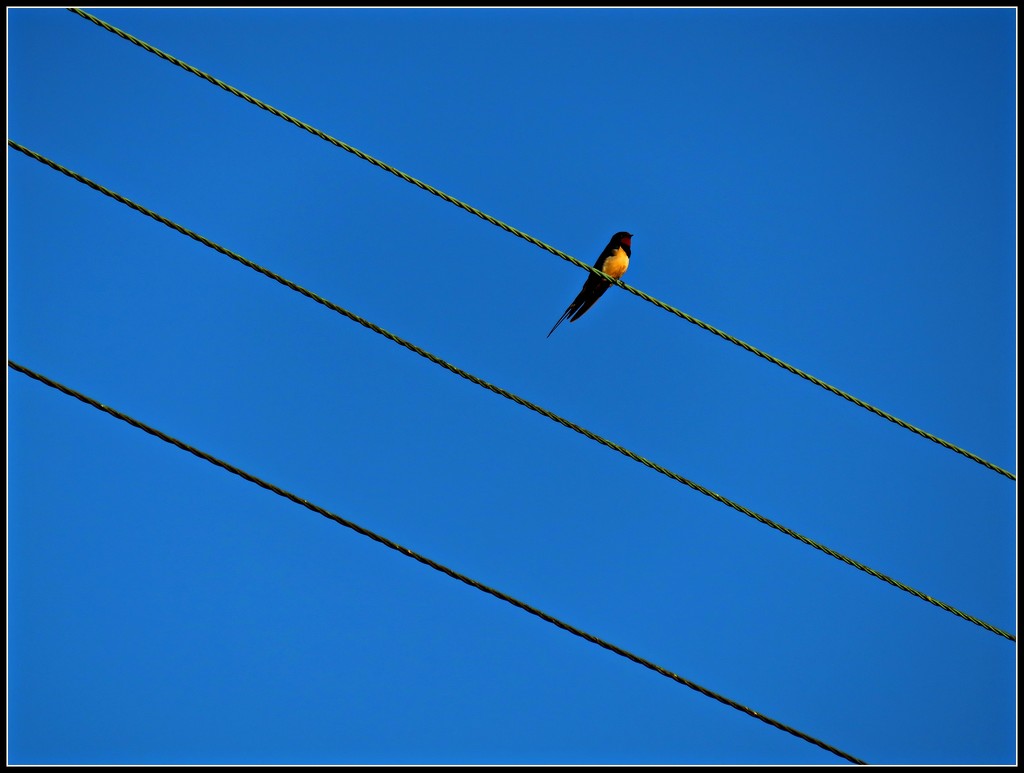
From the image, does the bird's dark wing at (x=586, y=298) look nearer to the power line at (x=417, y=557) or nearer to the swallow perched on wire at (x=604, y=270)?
the swallow perched on wire at (x=604, y=270)

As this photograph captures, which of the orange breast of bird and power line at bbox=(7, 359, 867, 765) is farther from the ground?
the orange breast of bird

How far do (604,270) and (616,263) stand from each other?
0.47ft

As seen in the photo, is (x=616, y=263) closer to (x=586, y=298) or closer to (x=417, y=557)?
(x=586, y=298)

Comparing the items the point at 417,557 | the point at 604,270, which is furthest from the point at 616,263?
the point at 417,557

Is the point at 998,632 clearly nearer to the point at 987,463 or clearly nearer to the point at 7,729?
the point at 987,463

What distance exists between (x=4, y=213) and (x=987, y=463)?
16.0 ft

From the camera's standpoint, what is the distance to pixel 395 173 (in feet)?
14.8

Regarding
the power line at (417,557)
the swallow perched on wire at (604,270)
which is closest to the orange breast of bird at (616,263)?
Result: the swallow perched on wire at (604,270)

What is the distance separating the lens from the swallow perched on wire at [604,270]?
10.1 m

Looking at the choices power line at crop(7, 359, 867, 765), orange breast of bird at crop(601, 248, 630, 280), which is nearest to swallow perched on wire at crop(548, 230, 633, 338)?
orange breast of bird at crop(601, 248, 630, 280)

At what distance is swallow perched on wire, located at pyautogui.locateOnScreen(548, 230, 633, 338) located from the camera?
10.1 m

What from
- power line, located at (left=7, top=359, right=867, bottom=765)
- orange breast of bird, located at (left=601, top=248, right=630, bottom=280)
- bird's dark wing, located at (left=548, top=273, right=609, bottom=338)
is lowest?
power line, located at (left=7, top=359, right=867, bottom=765)

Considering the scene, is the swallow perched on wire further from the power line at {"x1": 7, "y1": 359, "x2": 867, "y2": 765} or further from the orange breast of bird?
the power line at {"x1": 7, "y1": 359, "x2": 867, "y2": 765}

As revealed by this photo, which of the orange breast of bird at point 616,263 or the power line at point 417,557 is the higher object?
the orange breast of bird at point 616,263
